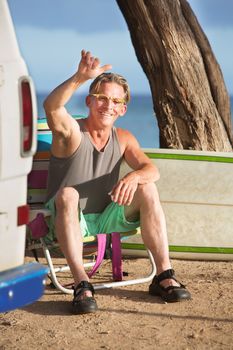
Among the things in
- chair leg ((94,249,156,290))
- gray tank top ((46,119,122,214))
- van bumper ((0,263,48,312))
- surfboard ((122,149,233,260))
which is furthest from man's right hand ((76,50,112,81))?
surfboard ((122,149,233,260))

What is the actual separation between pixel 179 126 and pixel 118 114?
6.32 feet

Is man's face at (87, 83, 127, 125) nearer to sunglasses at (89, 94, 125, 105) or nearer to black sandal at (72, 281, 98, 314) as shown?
sunglasses at (89, 94, 125, 105)

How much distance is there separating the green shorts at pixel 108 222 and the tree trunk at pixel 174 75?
1.97m

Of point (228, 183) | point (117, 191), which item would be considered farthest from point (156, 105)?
point (117, 191)

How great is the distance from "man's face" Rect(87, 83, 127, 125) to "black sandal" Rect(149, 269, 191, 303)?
0.97 metres

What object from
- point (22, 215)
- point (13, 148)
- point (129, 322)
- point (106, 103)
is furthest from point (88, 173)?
point (13, 148)

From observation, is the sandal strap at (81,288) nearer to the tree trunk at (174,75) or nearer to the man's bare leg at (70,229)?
the man's bare leg at (70,229)

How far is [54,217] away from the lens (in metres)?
5.16

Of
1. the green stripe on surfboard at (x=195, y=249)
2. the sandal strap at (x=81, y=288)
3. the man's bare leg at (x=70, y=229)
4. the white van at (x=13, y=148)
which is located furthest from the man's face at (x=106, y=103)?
the white van at (x=13, y=148)

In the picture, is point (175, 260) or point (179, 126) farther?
→ point (179, 126)

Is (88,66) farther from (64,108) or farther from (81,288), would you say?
(81,288)

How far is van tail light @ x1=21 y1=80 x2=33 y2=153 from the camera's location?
3717 millimetres

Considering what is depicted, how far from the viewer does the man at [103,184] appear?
5059 mm

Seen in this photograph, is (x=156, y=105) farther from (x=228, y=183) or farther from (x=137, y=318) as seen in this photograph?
(x=137, y=318)
